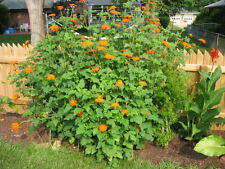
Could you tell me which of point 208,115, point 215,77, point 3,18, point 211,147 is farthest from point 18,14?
point 211,147

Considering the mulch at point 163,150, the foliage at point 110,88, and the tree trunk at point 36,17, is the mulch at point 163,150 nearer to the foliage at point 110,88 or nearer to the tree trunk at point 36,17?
the foliage at point 110,88

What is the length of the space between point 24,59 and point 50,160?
7.32 ft

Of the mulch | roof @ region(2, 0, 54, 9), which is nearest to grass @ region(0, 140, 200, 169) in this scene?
the mulch

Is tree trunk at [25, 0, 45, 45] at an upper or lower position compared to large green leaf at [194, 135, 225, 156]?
upper

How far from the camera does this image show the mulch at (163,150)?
3.42 meters

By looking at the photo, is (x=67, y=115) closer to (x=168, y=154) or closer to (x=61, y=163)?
(x=61, y=163)

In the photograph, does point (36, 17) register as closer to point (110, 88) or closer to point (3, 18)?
point (110, 88)

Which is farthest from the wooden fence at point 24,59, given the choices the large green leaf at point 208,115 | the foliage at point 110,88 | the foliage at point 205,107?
the large green leaf at point 208,115

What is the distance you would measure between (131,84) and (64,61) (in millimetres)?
1096

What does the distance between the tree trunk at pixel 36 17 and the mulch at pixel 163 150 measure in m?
2.11

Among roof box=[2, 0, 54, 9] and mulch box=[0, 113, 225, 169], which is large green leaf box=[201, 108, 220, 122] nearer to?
mulch box=[0, 113, 225, 169]

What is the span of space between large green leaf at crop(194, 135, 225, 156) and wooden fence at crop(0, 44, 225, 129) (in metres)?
0.88

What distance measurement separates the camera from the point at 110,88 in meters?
3.11

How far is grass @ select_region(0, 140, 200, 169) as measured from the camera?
130 inches
